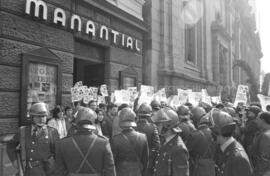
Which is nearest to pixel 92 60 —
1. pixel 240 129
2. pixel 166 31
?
pixel 240 129

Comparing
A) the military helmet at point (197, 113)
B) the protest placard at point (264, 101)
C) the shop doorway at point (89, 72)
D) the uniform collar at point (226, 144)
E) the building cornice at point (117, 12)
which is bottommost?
the uniform collar at point (226, 144)

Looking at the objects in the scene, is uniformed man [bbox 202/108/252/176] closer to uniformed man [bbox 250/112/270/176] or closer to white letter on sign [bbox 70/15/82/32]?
uniformed man [bbox 250/112/270/176]

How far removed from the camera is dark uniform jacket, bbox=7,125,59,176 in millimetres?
4363

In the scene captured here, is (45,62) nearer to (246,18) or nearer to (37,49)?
(37,49)

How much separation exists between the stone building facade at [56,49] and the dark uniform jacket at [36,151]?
7.52 ft

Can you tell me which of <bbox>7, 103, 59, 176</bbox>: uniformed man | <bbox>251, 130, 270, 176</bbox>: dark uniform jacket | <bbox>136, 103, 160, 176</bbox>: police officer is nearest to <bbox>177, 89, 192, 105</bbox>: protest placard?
<bbox>136, 103, 160, 176</bbox>: police officer

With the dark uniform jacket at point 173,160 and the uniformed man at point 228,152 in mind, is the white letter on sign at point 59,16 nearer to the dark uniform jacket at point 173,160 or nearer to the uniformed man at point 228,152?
the dark uniform jacket at point 173,160

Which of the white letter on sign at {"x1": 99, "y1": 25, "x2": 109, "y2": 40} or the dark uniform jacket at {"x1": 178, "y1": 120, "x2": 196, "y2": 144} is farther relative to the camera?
the white letter on sign at {"x1": 99, "y1": 25, "x2": 109, "y2": 40}

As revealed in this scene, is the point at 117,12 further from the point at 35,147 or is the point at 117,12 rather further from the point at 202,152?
the point at 35,147

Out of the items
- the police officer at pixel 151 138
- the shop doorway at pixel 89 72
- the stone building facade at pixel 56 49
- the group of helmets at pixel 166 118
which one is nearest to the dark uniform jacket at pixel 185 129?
the police officer at pixel 151 138

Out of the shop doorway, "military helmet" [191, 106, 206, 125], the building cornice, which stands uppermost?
the building cornice

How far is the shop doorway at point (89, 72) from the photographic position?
10.4 metres

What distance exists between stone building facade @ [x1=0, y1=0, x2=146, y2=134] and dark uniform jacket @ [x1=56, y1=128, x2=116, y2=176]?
11.5ft

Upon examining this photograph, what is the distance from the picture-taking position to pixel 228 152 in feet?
Result: 9.98
